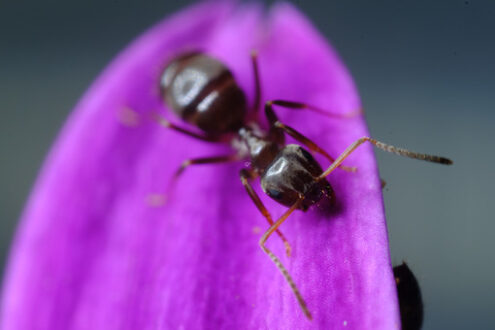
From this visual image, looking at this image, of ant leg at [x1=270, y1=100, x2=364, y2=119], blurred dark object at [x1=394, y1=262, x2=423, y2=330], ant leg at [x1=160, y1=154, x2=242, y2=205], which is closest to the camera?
blurred dark object at [x1=394, y1=262, x2=423, y2=330]

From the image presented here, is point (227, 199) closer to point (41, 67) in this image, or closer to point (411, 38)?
point (411, 38)

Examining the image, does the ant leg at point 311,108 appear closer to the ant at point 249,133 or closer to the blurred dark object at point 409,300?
the ant at point 249,133

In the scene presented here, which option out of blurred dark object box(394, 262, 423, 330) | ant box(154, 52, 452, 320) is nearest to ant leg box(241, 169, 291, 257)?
ant box(154, 52, 452, 320)

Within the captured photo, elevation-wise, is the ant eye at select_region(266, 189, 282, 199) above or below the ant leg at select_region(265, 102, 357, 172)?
below

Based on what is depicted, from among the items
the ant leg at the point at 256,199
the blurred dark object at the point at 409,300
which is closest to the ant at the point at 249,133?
the ant leg at the point at 256,199

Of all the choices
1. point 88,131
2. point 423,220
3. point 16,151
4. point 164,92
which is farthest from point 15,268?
point 16,151

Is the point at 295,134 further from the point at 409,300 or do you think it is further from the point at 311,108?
the point at 409,300

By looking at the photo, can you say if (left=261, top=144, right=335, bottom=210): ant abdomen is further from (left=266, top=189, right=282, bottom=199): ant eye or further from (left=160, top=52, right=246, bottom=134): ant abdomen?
(left=160, top=52, right=246, bottom=134): ant abdomen

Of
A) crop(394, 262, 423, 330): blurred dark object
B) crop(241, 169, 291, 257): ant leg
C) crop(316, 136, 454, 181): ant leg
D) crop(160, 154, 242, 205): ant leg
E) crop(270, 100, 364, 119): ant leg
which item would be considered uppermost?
crop(270, 100, 364, 119): ant leg
